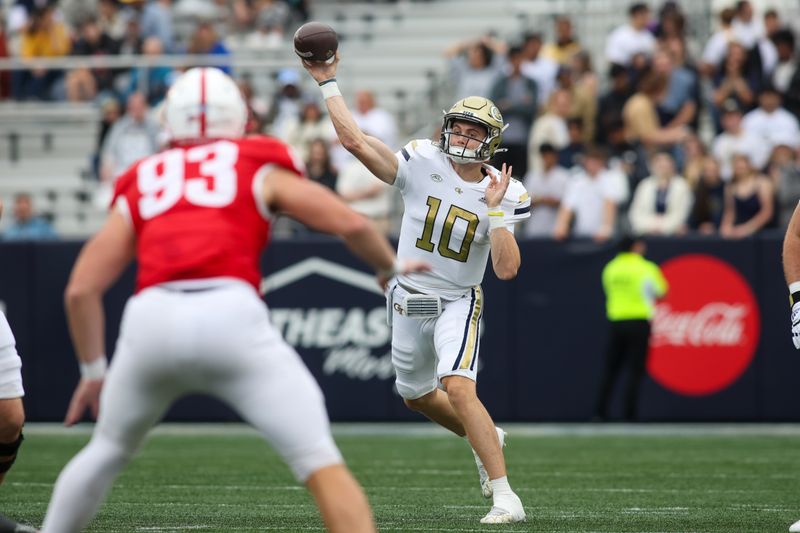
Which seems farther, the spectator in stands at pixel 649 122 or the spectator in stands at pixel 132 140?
the spectator in stands at pixel 132 140

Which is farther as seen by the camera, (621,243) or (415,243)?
(621,243)

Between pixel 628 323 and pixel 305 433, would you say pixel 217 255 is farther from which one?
pixel 628 323

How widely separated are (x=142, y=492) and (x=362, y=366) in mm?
6264

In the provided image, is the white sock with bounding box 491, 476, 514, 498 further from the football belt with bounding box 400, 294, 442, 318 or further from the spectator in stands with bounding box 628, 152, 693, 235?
the spectator in stands with bounding box 628, 152, 693, 235

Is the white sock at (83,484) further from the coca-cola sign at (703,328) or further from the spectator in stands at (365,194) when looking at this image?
the coca-cola sign at (703,328)

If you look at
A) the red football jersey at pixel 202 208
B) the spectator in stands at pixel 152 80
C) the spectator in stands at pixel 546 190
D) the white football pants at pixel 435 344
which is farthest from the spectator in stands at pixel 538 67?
the red football jersey at pixel 202 208

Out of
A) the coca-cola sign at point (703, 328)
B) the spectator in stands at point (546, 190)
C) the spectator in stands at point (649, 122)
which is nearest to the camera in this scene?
the coca-cola sign at point (703, 328)

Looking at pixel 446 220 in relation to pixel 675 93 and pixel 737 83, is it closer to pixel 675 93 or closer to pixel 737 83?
pixel 675 93

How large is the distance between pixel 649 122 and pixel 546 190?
1.57 meters

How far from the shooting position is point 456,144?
24.9ft

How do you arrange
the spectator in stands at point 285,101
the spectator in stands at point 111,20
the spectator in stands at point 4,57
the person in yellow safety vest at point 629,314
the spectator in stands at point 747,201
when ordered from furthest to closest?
1. the spectator in stands at point 111,20
2. the spectator in stands at point 4,57
3. the spectator in stands at point 285,101
4. the spectator in stands at point 747,201
5. the person in yellow safety vest at point 629,314

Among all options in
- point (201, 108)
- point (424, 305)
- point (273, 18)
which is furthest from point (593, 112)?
point (201, 108)

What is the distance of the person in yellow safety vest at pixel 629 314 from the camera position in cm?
1384

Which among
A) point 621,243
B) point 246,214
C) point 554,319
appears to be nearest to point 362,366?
point 554,319
